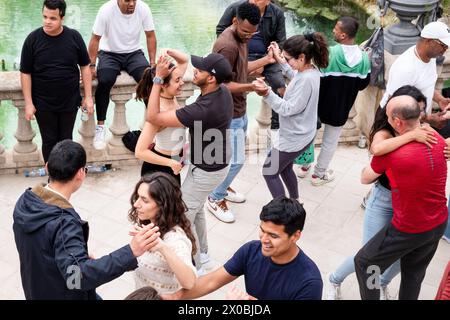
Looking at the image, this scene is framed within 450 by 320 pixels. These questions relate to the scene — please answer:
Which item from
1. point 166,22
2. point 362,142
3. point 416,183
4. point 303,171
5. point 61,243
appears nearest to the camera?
point 61,243

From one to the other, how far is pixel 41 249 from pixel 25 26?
1040 cm

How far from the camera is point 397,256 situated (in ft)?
14.3

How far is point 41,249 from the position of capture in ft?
11.4

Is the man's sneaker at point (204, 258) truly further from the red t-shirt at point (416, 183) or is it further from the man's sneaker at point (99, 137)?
the man's sneaker at point (99, 137)

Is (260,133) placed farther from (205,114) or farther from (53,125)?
(205,114)

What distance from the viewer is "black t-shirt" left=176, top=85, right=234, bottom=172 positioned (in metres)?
4.58

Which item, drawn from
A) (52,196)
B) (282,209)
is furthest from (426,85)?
(52,196)

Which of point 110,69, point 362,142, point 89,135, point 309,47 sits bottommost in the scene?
point 362,142

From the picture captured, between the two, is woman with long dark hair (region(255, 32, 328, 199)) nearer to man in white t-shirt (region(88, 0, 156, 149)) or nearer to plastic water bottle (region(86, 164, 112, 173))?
man in white t-shirt (region(88, 0, 156, 149))

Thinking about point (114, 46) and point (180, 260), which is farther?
point (114, 46)

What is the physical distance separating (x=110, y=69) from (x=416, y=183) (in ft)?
10.4

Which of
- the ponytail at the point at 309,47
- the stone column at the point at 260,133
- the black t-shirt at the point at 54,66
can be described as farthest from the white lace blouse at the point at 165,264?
the stone column at the point at 260,133

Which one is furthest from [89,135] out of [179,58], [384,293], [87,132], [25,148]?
[384,293]

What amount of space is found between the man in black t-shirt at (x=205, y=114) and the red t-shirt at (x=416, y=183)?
3.64 ft
